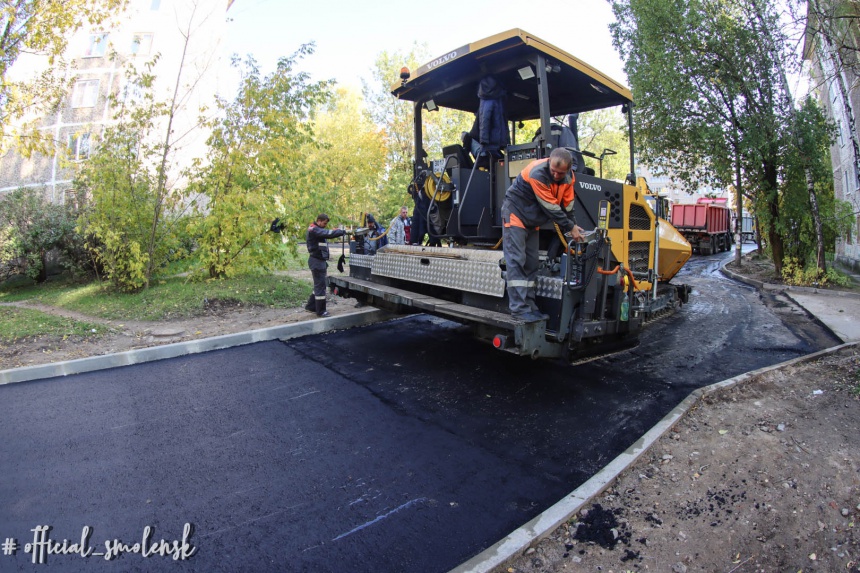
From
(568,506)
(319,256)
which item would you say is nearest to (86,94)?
(319,256)

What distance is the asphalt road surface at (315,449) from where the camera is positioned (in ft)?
8.55

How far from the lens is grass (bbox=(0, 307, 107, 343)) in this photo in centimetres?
636

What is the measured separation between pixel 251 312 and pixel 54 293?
221 inches

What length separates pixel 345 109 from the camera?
27.9m

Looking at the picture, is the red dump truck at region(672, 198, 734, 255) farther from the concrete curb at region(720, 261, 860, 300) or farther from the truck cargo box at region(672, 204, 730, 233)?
the concrete curb at region(720, 261, 860, 300)

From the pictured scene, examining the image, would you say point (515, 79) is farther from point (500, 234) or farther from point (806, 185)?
point (806, 185)

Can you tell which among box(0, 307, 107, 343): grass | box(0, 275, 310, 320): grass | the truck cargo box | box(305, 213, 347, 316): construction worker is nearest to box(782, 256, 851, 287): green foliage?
box(305, 213, 347, 316): construction worker

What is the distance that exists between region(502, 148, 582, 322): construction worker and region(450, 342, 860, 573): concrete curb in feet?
4.03

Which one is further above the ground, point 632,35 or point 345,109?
point 345,109

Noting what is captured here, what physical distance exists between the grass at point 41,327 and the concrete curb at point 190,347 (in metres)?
1.32

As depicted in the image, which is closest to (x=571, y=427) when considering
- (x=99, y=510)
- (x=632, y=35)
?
(x=99, y=510)

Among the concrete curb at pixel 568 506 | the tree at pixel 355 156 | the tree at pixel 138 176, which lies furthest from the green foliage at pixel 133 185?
the tree at pixel 355 156

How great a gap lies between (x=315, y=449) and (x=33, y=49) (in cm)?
828

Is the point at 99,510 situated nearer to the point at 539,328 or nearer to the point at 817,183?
the point at 539,328
